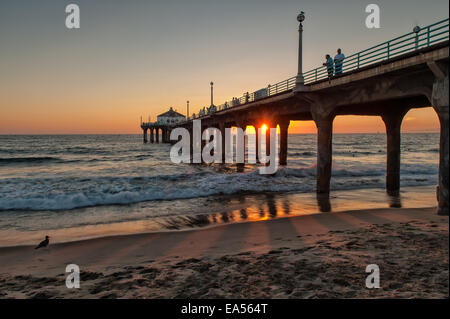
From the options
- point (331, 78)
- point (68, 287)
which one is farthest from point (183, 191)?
point (68, 287)

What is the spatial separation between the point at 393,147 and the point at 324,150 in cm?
444

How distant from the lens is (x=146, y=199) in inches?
662

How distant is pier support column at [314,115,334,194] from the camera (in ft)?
52.0

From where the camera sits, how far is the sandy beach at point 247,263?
15.5 feet

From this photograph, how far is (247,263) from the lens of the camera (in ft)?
20.2

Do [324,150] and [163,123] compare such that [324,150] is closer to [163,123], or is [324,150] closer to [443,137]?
[443,137]

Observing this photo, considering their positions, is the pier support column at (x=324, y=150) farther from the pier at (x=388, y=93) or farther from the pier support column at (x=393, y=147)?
the pier support column at (x=393, y=147)

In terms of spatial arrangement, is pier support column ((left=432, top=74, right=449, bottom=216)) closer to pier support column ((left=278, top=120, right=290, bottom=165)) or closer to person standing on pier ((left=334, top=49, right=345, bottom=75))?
person standing on pier ((left=334, top=49, right=345, bottom=75))

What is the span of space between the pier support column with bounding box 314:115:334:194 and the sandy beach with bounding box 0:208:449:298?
21.9ft

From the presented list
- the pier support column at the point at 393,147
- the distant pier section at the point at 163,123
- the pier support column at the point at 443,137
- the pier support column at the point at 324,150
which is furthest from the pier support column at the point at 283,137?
the distant pier section at the point at 163,123

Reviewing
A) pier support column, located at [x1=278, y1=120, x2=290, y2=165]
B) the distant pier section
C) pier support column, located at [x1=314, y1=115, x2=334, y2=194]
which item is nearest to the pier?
pier support column, located at [x1=314, y1=115, x2=334, y2=194]

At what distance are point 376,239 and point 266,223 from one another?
159 inches

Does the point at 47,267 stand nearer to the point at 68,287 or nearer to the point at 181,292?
the point at 68,287
